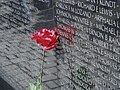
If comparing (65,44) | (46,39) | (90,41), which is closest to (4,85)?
(65,44)

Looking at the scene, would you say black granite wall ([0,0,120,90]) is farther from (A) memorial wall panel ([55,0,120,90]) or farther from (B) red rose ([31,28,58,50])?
(B) red rose ([31,28,58,50])

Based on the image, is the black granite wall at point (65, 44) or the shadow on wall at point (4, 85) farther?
the shadow on wall at point (4, 85)

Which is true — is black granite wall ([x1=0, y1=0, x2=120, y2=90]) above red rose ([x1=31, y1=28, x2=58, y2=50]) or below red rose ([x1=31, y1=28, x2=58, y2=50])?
below

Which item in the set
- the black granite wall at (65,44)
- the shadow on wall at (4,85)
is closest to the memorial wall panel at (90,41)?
the black granite wall at (65,44)

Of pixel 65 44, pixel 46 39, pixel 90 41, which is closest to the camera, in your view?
pixel 46 39

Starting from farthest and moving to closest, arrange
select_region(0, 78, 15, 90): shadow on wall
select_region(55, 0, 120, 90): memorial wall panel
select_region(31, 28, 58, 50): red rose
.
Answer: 1. select_region(0, 78, 15, 90): shadow on wall
2. select_region(55, 0, 120, 90): memorial wall panel
3. select_region(31, 28, 58, 50): red rose

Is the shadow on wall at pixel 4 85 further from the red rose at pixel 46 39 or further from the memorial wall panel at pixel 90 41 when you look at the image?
the red rose at pixel 46 39

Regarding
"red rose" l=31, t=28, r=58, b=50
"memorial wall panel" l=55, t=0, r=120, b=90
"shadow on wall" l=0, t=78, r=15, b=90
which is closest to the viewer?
"red rose" l=31, t=28, r=58, b=50

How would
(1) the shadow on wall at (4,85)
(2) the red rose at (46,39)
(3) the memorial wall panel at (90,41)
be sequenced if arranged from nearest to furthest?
(2) the red rose at (46,39) → (3) the memorial wall panel at (90,41) → (1) the shadow on wall at (4,85)

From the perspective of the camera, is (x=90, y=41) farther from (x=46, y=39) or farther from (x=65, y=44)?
(x=46, y=39)

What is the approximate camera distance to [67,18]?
3.48m

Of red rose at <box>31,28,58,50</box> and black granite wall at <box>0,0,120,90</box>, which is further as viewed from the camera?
black granite wall at <box>0,0,120,90</box>

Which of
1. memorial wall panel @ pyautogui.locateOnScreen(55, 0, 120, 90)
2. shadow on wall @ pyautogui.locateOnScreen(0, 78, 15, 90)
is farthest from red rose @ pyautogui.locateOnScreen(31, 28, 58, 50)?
shadow on wall @ pyautogui.locateOnScreen(0, 78, 15, 90)

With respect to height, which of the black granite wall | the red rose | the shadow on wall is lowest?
the shadow on wall
